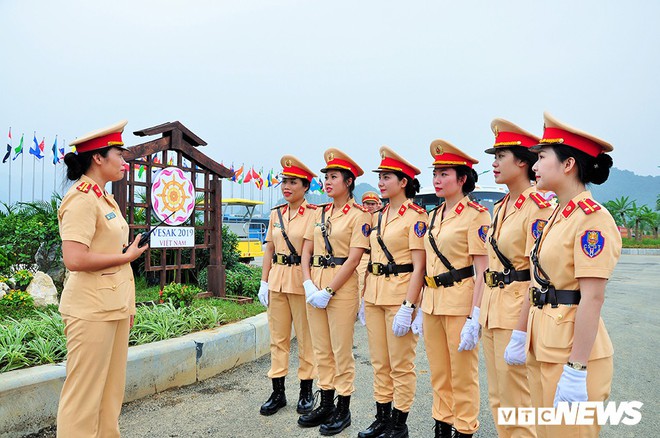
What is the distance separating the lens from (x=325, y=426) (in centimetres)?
362

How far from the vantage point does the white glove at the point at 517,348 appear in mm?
2480

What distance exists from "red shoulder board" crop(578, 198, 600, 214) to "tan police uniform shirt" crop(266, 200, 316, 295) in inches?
97.2

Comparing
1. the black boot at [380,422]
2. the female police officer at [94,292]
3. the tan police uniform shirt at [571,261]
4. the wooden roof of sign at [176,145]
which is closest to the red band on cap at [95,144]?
the female police officer at [94,292]

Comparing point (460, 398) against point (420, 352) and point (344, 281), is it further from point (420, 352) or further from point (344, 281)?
point (420, 352)

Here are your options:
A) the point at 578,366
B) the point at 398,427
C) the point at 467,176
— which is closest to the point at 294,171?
the point at 467,176

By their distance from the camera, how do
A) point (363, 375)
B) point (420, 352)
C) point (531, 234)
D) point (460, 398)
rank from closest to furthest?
1. point (531, 234)
2. point (460, 398)
3. point (363, 375)
4. point (420, 352)

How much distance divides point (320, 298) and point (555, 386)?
200cm

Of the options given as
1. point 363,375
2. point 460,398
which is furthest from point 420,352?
point 460,398

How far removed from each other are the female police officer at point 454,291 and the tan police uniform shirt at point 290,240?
120 cm

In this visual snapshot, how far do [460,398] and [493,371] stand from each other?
0.49 meters

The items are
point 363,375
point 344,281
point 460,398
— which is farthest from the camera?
point 363,375

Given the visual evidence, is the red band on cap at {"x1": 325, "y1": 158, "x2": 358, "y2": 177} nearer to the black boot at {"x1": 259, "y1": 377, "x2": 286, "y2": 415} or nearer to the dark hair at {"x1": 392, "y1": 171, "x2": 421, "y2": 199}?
the dark hair at {"x1": 392, "y1": 171, "x2": 421, "y2": 199}

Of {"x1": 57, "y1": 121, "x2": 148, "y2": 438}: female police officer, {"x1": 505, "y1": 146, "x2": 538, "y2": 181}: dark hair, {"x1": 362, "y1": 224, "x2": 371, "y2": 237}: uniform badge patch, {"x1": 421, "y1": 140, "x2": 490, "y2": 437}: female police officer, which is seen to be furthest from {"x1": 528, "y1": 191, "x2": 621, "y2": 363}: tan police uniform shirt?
{"x1": 57, "y1": 121, "x2": 148, "y2": 438}: female police officer

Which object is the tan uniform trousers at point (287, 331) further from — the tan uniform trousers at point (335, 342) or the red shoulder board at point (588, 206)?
the red shoulder board at point (588, 206)
